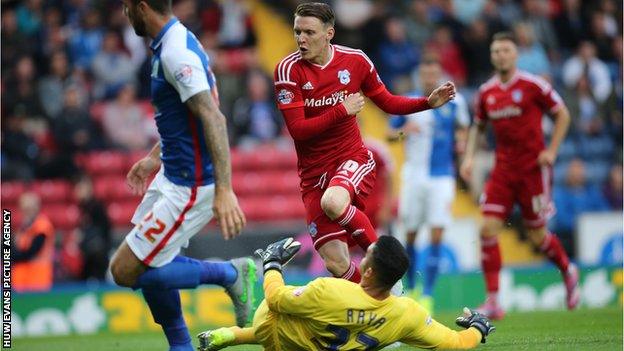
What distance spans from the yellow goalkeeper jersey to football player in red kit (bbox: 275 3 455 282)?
1.22 metres

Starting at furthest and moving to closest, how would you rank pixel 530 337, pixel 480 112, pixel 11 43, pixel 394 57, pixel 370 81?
pixel 11 43
pixel 394 57
pixel 480 112
pixel 530 337
pixel 370 81

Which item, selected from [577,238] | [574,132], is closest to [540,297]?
[577,238]

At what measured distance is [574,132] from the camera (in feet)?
63.8

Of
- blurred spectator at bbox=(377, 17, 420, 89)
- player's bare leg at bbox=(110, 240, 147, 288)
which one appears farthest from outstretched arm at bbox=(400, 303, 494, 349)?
blurred spectator at bbox=(377, 17, 420, 89)

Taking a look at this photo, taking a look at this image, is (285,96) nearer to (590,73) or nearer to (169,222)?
(169,222)

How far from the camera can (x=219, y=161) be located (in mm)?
7402

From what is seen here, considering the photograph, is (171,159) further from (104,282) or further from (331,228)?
(104,282)

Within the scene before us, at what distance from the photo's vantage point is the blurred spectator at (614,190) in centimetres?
1841

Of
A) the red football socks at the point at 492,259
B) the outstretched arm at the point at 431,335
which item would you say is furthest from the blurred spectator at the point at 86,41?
the outstretched arm at the point at 431,335

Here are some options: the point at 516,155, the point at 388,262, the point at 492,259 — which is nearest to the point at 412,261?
the point at 492,259

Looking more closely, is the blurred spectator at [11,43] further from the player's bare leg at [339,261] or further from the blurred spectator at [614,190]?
the player's bare leg at [339,261]

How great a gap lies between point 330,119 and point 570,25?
13.6 meters

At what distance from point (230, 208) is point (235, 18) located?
13708 millimetres

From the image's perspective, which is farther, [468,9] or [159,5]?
[468,9]
